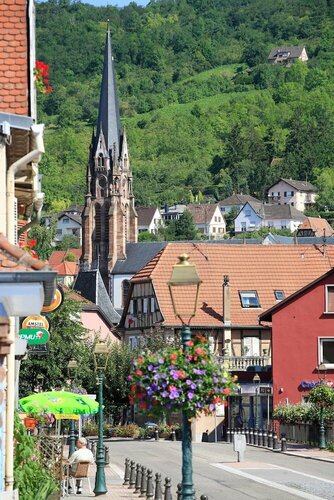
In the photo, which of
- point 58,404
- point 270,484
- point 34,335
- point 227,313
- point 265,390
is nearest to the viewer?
point 34,335

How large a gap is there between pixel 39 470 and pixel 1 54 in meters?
6.51

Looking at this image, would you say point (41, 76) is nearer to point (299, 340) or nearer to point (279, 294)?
point (299, 340)

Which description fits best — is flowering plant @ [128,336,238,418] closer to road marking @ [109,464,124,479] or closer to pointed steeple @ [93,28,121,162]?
road marking @ [109,464,124,479]

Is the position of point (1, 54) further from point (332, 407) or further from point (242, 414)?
point (242, 414)

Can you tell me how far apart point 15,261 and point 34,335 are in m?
13.5

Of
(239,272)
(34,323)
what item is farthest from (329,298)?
(34,323)

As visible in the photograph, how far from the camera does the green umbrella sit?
33000 mm

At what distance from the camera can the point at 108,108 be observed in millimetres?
162250

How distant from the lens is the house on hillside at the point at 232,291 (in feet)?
240

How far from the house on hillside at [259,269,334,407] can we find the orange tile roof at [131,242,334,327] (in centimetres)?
1107

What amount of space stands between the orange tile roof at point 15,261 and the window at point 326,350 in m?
50.8

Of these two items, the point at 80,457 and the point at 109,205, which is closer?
the point at 80,457

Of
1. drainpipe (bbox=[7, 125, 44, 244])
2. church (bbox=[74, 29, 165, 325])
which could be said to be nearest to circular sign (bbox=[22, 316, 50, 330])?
drainpipe (bbox=[7, 125, 44, 244])

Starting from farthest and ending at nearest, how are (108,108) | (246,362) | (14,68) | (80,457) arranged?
(108,108) → (246,362) → (80,457) → (14,68)
